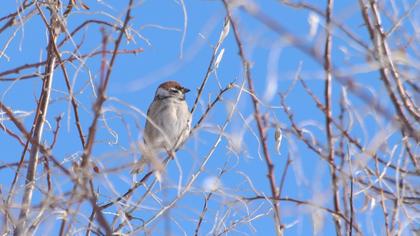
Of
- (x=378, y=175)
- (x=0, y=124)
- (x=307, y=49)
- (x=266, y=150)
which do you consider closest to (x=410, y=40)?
(x=378, y=175)

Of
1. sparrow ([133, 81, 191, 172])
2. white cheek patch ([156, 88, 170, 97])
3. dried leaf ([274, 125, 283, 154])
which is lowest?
dried leaf ([274, 125, 283, 154])

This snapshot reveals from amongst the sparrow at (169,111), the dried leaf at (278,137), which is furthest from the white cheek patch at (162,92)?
the dried leaf at (278,137)

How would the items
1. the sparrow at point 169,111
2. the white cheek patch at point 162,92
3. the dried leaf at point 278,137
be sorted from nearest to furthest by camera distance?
1. the dried leaf at point 278,137
2. the sparrow at point 169,111
3. the white cheek patch at point 162,92

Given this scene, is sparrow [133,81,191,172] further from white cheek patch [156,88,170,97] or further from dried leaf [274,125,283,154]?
dried leaf [274,125,283,154]

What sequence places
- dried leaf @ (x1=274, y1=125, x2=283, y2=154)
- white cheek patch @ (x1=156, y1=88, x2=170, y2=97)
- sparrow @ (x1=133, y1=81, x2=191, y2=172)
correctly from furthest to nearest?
white cheek patch @ (x1=156, y1=88, x2=170, y2=97)
sparrow @ (x1=133, y1=81, x2=191, y2=172)
dried leaf @ (x1=274, y1=125, x2=283, y2=154)

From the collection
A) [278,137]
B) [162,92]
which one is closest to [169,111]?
[162,92]

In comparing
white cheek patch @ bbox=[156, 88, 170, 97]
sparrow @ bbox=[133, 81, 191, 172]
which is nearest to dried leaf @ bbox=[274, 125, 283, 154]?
sparrow @ bbox=[133, 81, 191, 172]

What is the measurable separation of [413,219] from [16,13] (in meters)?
1.35

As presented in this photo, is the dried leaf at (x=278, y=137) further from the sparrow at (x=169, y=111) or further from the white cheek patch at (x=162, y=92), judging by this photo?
the white cheek patch at (x=162, y=92)

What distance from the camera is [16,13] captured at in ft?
7.91

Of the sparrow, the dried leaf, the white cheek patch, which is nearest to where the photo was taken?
the dried leaf

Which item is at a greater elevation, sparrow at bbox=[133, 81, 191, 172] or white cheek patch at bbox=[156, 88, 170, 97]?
white cheek patch at bbox=[156, 88, 170, 97]

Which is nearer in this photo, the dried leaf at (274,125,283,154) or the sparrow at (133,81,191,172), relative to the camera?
the dried leaf at (274,125,283,154)

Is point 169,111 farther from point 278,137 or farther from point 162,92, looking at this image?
point 278,137
